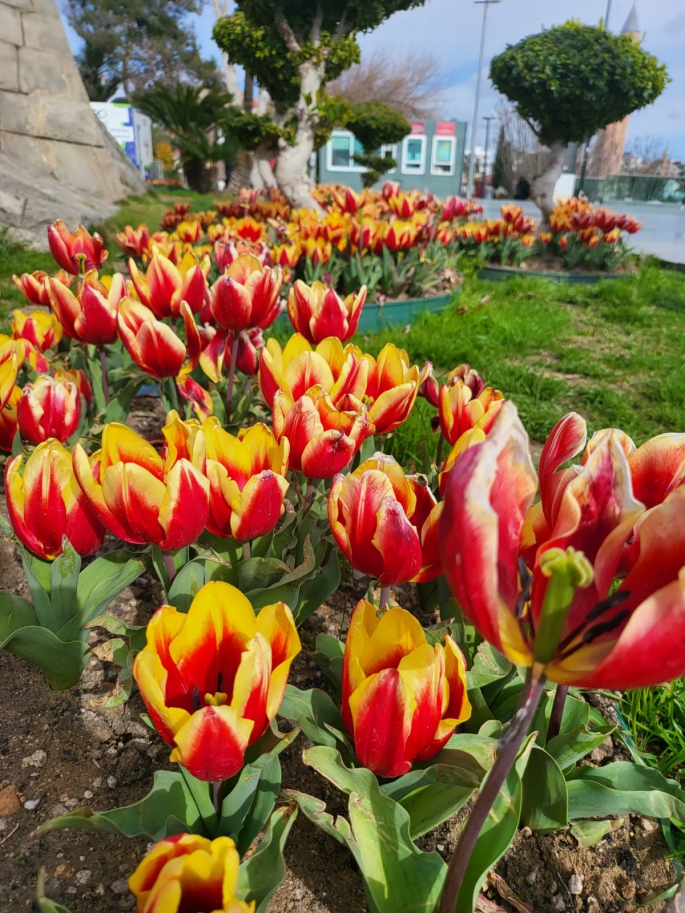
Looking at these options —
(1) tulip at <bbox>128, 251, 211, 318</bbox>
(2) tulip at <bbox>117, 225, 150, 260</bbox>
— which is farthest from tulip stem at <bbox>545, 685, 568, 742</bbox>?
(2) tulip at <bbox>117, 225, 150, 260</bbox>

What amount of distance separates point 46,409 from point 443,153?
27.1 m

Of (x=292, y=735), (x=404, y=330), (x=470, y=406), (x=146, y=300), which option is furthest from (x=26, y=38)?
(x=292, y=735)

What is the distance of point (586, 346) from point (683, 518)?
4568mm

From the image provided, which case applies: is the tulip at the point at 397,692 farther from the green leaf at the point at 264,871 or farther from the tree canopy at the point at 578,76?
the tree canopy at the point at 578,76

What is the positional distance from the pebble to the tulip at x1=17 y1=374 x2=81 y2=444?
4.16 feet

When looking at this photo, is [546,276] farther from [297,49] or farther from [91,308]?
[91,308]

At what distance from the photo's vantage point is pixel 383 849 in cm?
79

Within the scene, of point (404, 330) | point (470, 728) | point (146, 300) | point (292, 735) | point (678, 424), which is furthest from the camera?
point (404, 330)

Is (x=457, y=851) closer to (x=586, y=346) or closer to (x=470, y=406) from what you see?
(x=470, y=406)

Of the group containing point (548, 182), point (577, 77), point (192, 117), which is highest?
point (192, 117)

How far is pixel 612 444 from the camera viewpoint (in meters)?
0.55

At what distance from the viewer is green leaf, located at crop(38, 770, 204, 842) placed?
765 millimetres

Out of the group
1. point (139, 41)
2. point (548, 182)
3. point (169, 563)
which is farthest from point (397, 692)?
Result: point (139, 41)

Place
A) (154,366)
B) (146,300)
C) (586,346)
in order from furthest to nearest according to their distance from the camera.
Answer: (586,346) < (146,300) < (154,366)
